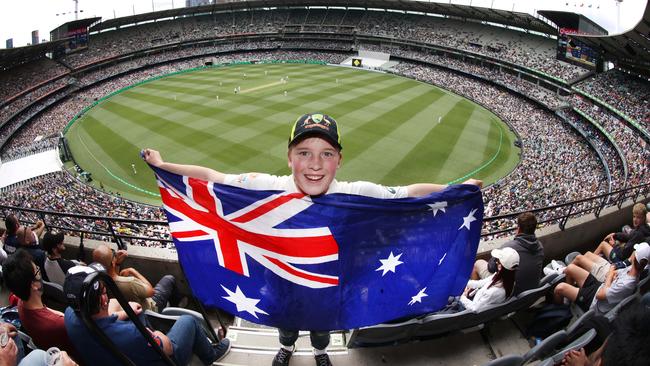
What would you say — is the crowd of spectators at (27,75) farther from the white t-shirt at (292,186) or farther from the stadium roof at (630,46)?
the stadium roof at (630,46)

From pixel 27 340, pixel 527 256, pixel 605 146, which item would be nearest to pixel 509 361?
pixel 527 256

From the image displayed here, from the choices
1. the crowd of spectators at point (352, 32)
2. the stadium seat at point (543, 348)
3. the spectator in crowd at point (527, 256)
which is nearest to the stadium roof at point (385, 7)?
the crowd of spectators at point (352, 32)

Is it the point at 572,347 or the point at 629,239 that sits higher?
the point at 629,239

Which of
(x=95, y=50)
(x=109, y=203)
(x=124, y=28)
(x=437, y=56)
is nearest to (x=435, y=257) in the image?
(x=109, y=203)

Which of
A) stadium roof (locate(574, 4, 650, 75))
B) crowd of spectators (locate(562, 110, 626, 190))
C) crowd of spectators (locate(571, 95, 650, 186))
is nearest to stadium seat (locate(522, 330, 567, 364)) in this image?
crowd of spectators (locate(571, 95, 650, 186))

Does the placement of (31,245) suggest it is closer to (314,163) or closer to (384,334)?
(314,163)

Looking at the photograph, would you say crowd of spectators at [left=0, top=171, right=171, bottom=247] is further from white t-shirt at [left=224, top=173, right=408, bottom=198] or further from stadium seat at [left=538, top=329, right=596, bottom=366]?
stadium seat at [left=538, top=329, right=596, bottom=366]

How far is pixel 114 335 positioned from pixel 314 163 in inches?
84.2

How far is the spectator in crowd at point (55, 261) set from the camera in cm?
469

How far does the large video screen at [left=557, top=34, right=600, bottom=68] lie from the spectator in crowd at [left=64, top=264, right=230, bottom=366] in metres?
46.7

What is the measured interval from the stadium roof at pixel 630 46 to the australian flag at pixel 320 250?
26979 millimetres

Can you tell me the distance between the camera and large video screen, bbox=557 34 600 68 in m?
39.8

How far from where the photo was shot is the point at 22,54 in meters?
43.3

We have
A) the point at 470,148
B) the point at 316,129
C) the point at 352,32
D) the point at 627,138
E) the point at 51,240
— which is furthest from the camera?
the point at 352,32
